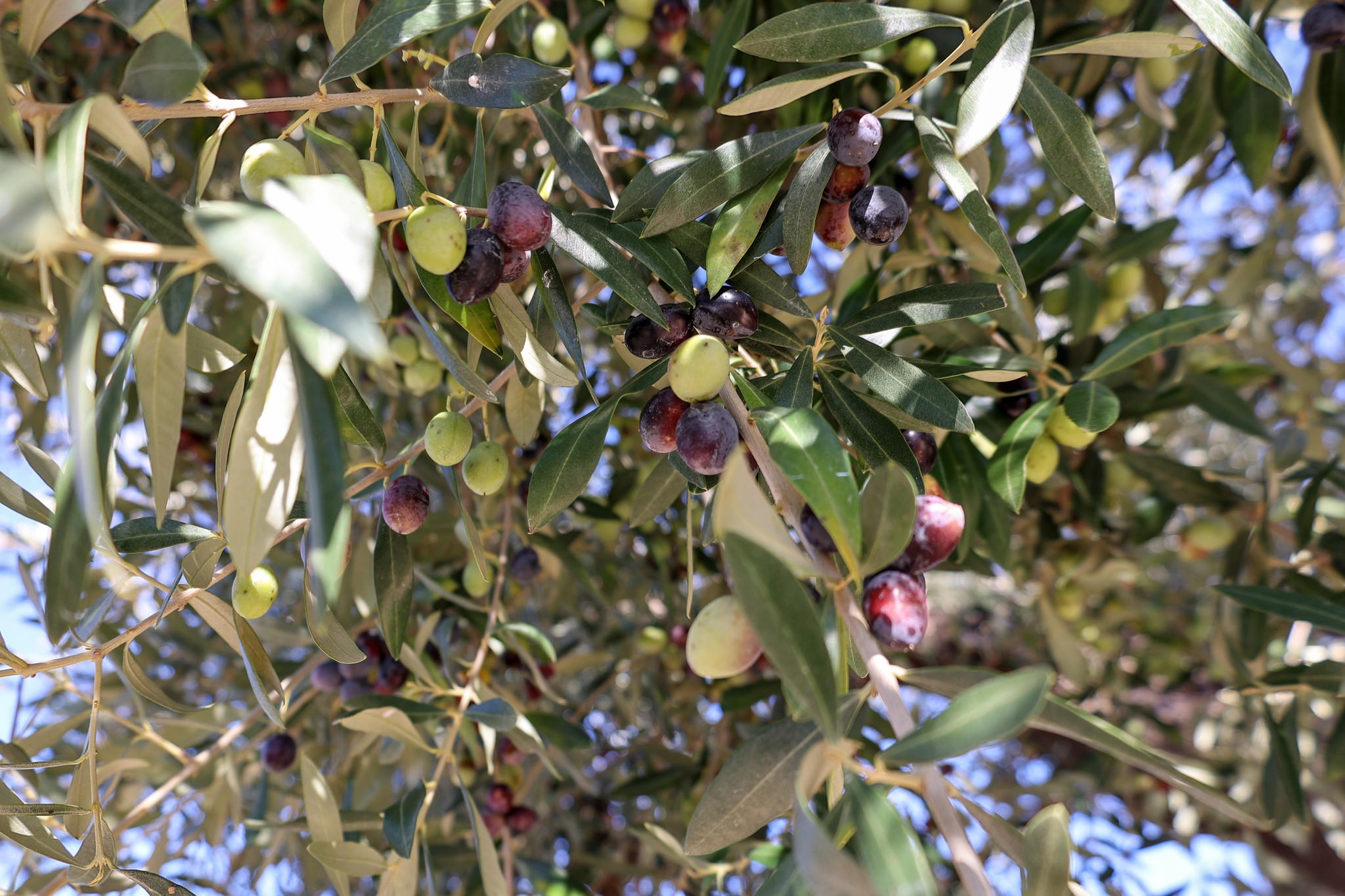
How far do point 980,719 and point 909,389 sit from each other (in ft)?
1.22

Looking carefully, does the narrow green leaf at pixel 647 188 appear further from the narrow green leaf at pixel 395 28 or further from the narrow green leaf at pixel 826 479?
the narrow green leaf at pixel 826 479

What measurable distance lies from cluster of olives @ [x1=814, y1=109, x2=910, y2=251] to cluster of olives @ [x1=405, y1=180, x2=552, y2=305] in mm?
322

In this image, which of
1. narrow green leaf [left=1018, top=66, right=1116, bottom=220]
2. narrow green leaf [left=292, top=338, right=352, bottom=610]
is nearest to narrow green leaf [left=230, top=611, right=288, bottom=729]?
narrow green leaf [left=292, top=338, right=352, bottom=610]

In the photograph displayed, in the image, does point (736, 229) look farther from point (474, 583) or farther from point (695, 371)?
point (474, 583)

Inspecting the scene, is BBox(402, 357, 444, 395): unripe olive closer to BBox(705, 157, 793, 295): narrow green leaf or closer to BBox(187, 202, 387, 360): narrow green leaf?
BBox(705, 157, 793, 295): narrow green leaf

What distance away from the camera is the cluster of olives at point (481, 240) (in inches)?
29.7

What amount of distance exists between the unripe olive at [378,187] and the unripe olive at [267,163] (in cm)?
7

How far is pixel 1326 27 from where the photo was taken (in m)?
1.52

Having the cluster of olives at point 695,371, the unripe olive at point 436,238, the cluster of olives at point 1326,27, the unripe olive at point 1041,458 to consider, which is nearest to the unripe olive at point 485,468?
the cluster of olives at point 695,371

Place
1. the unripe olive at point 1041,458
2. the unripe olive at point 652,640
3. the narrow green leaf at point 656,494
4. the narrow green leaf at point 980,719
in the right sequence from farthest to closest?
the unripe olive at point 652,640, the unripe olive at point 1041,458, the narrow green leaf at point 656,494, the narrow green leaf at point 980,719

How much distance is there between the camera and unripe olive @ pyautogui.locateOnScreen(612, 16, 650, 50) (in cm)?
187

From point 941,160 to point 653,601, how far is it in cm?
197

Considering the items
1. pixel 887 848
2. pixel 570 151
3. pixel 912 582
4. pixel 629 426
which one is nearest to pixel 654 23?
pixel 629 426

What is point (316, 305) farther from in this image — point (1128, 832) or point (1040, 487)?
point (1128, 832)
